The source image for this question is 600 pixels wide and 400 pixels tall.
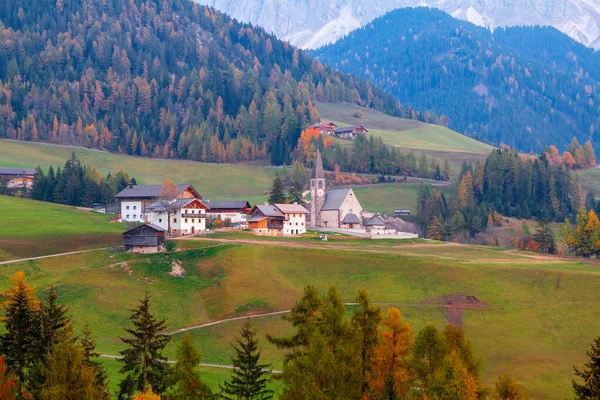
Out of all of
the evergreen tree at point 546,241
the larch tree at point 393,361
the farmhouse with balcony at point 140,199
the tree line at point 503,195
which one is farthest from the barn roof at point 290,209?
the larch tree at point 393,361

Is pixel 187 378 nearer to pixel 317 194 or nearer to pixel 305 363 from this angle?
pixel 305 363

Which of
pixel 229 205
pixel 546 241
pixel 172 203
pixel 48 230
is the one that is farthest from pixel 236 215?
pixel 546 241

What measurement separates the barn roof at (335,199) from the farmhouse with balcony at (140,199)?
72.7 feet

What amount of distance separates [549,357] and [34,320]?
43.8m

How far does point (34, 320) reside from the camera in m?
50.9

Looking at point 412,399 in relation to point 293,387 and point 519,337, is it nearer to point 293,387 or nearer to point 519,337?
point 293,387

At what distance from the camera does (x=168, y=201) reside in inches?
4560

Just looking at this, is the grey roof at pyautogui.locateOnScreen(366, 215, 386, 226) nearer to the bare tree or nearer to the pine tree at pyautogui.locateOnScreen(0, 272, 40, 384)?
the bare tree

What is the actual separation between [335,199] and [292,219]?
13.6m

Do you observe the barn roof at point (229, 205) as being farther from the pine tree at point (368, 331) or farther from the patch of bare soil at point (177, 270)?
the pine tree at point (368, 331)

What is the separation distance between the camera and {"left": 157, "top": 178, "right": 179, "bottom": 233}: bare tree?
11354cm

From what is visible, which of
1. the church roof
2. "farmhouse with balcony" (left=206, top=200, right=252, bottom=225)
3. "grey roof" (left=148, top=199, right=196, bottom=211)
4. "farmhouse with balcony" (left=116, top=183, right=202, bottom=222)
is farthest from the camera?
the church roof

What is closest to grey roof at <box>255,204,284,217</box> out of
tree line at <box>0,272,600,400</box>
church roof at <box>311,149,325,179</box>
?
church roof at <box>311,149,325,179</box>

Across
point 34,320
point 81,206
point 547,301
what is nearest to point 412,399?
point 34,320
